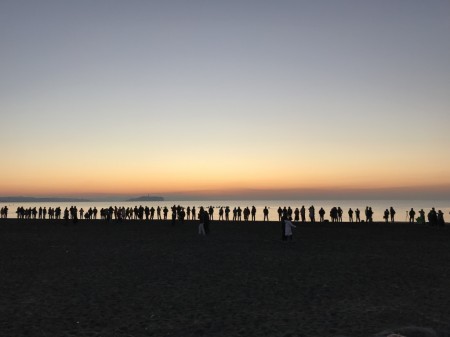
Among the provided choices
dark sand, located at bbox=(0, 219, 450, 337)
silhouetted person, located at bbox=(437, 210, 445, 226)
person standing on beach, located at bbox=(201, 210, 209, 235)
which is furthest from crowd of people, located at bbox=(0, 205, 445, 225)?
dark sand, located at bbox=(0, 219, 450, 337)

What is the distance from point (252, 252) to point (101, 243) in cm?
1020

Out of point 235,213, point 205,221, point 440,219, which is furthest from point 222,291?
point 235,213

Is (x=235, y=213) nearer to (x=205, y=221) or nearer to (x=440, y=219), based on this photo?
(x=205, y=221)

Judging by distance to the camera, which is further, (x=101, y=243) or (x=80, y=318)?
(x=101, y=243)

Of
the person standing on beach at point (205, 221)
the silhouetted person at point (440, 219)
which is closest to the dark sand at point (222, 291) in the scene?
the person standing on beach at point (205, 221)

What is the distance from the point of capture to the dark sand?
376 inches

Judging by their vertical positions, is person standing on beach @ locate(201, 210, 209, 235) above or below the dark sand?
above

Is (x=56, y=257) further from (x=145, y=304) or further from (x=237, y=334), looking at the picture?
(x=237, y=334)

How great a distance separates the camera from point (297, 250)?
22828 mm

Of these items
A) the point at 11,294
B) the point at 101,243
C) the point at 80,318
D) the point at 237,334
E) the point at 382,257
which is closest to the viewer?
the point at 237,334

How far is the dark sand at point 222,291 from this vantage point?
31.4 feet

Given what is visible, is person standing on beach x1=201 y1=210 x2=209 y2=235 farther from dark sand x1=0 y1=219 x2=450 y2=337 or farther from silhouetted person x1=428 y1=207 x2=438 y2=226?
silhouetted person x1=428 y1=207 x2=438 y2=226

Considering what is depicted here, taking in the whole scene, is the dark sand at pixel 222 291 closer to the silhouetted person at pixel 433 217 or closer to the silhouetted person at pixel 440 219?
the silhouetted person at pixel 440 219

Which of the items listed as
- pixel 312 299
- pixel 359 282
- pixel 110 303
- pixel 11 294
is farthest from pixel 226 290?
pixel 11 294
